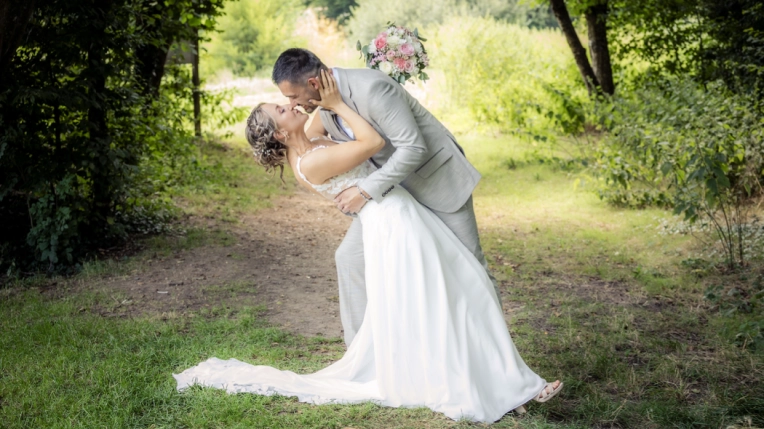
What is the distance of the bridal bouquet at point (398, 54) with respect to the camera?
4195 millimetres

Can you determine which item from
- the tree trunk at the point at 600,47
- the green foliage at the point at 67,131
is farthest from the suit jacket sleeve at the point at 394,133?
the tree trunk at the point at 600,47

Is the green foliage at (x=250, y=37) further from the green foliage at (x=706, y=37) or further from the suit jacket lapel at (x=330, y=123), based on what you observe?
the suit jacket lapel at (x=330, y=123)

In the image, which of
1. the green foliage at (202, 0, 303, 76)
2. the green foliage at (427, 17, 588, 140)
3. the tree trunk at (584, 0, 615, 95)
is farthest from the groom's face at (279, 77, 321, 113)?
the green foliage at (202, 0, 303, 76)

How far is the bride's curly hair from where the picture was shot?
3.87m

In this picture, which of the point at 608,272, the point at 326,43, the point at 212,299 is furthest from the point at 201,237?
the point at 326,43

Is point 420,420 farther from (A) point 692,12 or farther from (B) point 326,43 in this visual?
(B) point 326,43

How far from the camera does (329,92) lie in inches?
144

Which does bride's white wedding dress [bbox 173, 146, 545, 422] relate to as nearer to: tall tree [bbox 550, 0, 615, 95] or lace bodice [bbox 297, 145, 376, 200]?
lace bodice [bbox 297, 145, 376, 200]

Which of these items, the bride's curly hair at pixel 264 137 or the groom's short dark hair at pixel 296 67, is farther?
the bride's curly hair at pixel 264 137

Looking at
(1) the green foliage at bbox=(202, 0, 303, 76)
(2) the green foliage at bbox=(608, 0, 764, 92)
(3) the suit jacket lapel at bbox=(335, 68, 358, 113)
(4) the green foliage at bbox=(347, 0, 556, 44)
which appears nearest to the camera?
(3) the suit jacket lapel at bbox=(335, 68, 358, 113)

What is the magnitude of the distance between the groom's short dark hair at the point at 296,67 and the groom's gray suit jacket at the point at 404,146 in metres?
0.19

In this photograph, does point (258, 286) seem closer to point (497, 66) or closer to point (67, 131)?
point (67, 131)

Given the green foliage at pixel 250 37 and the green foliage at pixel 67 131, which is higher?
the green foliage at pixel 250 37

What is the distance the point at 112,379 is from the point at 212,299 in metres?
2.01
